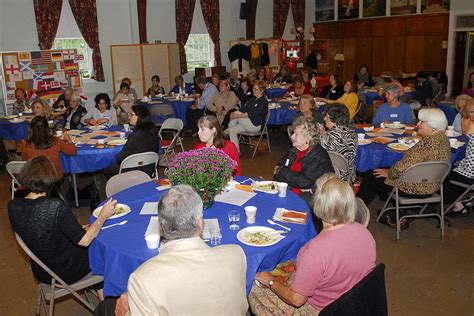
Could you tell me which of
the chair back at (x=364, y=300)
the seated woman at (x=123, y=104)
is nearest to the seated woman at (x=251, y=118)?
the seated woman at (x=123, y=104)

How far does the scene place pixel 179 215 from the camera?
80.4 inches

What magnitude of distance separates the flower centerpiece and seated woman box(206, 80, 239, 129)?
6.09m

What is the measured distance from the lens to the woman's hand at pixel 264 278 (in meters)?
2.79

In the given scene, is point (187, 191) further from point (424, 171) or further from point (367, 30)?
point (367, 30)

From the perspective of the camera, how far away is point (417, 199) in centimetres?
466

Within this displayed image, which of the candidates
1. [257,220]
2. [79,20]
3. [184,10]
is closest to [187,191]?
[257,220]

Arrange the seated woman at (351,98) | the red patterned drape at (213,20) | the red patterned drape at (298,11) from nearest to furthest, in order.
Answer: the seated woman at (351,98) < the red patterned drape at (213,20) < the red patterned drape at (298,11)

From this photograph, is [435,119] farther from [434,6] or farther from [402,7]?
[402,7]

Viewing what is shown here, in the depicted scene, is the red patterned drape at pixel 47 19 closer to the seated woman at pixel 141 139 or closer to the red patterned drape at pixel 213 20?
the red patterned drape at pixel 213 20

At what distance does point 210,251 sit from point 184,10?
1317 cm

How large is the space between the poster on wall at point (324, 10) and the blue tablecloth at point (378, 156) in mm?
13190

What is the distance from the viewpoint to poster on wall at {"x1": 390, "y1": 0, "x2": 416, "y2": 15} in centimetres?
1495

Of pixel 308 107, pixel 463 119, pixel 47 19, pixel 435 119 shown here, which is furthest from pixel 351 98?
pixel 47 19

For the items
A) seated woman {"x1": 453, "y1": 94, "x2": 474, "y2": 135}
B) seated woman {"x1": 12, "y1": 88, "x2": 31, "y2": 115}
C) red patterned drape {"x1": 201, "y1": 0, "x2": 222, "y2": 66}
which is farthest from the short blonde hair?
red patterned drape {"x1": 201, "y1": 0, "x2": 222, "y2": 66}
